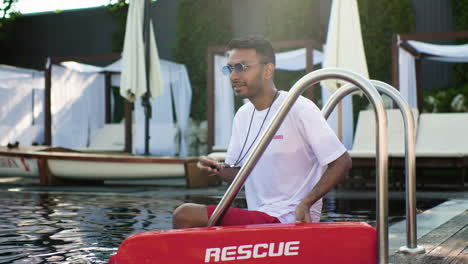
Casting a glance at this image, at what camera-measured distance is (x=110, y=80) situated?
57.4 feet

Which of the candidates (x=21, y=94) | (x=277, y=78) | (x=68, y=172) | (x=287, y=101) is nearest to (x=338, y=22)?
(x=68, y=172)

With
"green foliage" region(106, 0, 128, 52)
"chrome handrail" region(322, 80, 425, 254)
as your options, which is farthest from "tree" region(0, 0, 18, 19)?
"chrome handrail" region(322, 80, 425, 254)

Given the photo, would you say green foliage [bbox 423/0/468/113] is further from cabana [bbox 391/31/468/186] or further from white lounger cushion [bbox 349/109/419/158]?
white lounger cushion [bbox 349/109/419/158]

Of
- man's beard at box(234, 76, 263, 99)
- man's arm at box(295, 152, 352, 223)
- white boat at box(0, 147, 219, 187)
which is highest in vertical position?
man's beard at box(234, 76, 263, 99)

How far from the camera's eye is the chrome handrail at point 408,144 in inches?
143

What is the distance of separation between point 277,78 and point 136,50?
4122 millimetres

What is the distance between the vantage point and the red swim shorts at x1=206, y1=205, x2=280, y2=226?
3115 millimetres

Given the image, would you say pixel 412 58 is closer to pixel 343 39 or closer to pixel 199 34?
pixel 343 39

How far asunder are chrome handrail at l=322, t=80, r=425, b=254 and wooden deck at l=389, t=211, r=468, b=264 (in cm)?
11

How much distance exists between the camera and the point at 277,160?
3.16 m

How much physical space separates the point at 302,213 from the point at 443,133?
28.7ft

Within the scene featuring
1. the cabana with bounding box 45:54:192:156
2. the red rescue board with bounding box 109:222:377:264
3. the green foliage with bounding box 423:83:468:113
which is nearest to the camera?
the red rescue board with bounding box 109:222:377:264

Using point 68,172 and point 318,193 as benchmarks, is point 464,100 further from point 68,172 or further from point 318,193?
point 318,193

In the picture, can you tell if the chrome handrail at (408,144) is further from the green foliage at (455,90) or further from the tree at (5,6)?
the tree at (5,6)
